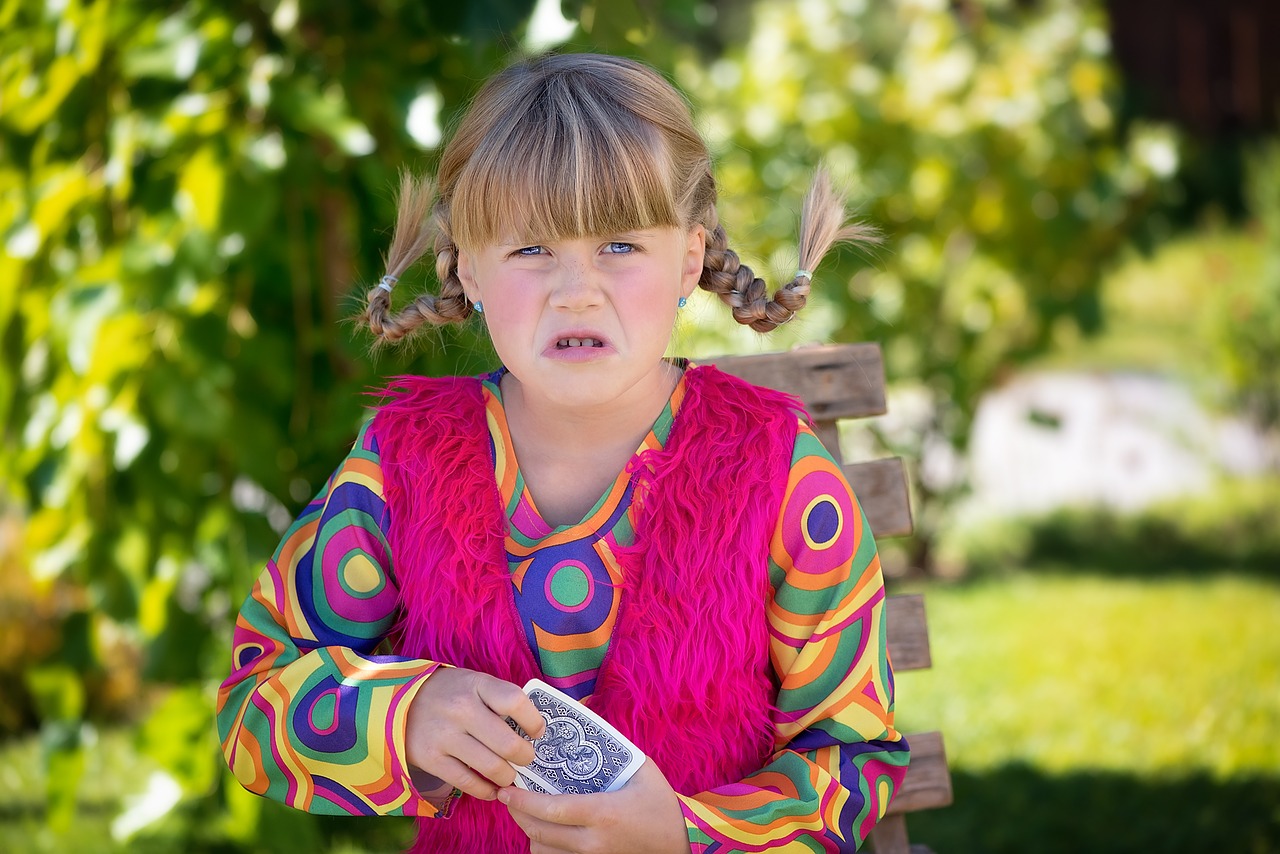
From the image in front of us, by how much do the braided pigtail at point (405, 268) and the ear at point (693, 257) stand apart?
0.98 ft

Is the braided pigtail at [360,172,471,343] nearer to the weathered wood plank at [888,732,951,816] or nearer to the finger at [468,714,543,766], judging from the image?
the finger at [468,714,543,766]

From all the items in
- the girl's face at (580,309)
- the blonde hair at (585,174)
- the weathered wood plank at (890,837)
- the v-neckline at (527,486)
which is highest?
the blonde hair at (585,174)

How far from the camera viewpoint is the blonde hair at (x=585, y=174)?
1.37m

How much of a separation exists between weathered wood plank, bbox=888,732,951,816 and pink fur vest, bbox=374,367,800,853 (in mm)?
430

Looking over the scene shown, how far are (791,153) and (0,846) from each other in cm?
305

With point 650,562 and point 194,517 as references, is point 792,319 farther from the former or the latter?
point 194,517

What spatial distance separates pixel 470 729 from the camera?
4.39ft

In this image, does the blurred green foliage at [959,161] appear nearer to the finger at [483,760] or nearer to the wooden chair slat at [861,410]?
the wooden chair slat at [861,410]

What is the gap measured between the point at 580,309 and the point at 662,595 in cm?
35

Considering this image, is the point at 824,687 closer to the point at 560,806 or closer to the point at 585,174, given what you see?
the point at 560,806

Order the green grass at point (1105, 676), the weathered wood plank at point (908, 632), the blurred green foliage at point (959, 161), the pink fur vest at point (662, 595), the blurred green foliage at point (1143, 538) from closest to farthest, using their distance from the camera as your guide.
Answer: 1. the pink fur vest at point (662, 595)
2. the weathered wood plank at point (908, 632)
3. the green grass at point (1105, 676)
4. the blurred green foliage at point (959, 161)
5. the blurred green foliage at point (1143, 538)

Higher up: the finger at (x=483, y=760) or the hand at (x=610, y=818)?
the finger at (x=483, y=760)

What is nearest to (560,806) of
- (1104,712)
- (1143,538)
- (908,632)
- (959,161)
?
(908,632)

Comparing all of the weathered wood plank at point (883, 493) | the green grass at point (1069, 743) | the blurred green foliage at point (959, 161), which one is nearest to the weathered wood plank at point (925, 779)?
the weathered wood plank at point (883, 493)
